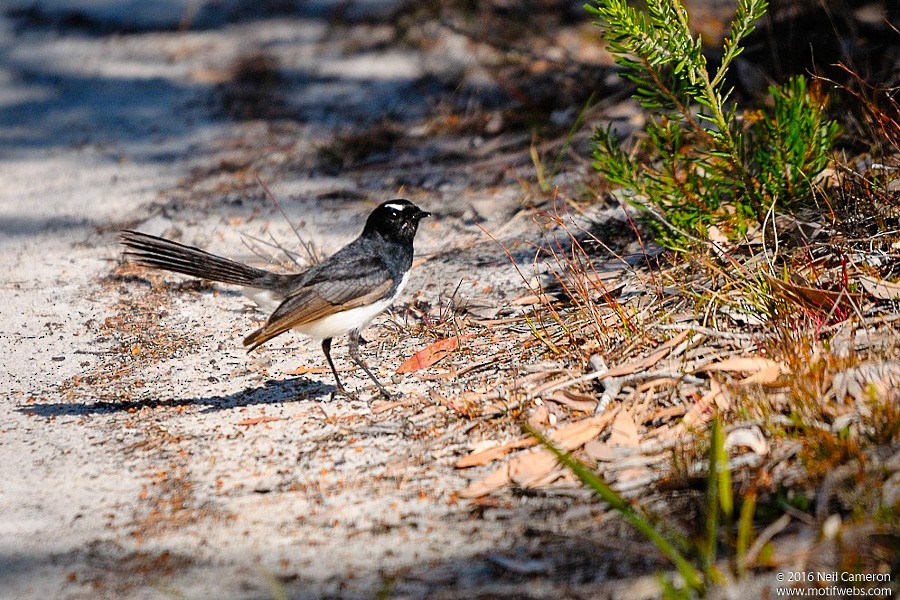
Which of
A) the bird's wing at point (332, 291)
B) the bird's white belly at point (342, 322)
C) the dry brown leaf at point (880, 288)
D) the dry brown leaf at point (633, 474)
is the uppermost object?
the bird's wing at point (332, 291)

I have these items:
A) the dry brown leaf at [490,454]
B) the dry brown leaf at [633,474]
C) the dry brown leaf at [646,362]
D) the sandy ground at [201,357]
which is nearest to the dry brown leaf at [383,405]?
the sandy ground at [201,357]

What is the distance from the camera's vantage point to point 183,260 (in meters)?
5.62

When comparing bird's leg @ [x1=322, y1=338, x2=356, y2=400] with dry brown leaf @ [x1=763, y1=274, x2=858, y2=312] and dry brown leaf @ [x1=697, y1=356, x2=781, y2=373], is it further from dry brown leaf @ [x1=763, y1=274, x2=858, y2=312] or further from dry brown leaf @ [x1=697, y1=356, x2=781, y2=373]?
dry brown leaf @ [x1=763, y1=274, x2=858, y2=312]

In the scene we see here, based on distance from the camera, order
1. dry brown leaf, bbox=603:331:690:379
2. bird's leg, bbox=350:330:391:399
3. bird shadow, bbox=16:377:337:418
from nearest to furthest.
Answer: dry brown leaf, bbox=603:331:690:379
bird shadow, bbox=16:377:337:418
bird's leg, bbox=350:330:391:399

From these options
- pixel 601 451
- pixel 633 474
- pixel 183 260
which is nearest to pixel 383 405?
pixel 601 451

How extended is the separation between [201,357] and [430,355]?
4.83 feet

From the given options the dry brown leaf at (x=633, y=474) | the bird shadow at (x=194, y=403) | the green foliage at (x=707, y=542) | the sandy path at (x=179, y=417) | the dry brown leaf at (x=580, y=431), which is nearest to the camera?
the green foliage at (x=707, y=542)

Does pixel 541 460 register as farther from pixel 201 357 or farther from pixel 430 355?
pixel 201 357

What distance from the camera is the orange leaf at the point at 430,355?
5664 mm

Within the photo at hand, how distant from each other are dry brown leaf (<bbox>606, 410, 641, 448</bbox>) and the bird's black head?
7.63 ft

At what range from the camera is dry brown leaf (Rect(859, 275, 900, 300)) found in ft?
15.5

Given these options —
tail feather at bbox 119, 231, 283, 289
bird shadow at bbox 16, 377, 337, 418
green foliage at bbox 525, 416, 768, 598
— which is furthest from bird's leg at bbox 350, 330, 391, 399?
green foliage at bbox 525, 416, 768, 598

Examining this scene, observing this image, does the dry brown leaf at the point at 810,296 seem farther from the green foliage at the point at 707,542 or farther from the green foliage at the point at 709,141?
the green foliage at the point at 707,542

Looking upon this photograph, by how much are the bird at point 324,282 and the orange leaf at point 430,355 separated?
0.25 m
